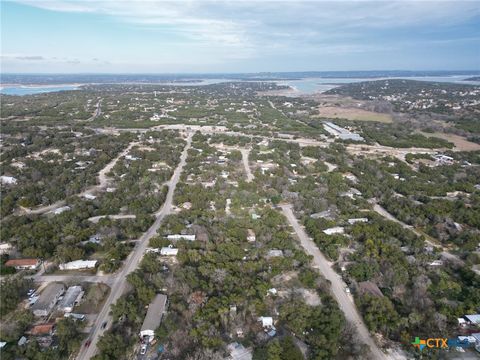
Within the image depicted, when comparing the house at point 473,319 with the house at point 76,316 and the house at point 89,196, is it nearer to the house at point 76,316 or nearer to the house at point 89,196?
the house at point 76,316

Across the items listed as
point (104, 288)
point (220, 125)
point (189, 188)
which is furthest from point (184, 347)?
point (220, 125)

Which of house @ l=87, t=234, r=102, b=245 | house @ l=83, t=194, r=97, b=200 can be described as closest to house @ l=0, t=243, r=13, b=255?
house @ l=87, t=234, r=102, b=245

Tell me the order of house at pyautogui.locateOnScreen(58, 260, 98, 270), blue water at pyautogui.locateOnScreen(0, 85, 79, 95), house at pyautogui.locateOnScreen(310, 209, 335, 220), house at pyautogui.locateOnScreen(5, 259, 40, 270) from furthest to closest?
blue water at pyautogui.locateOnScreen(0, 85, 79, 95), house at pyautogui.locateOnScreen(310, 209, 335, 220), house at pyautogui.locateOnScreen(58, 260, 98, 270), house at pyautogui.locateOnScreen(5, 259, 40, 270)

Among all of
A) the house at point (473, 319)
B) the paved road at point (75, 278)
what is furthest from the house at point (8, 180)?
the house at point (473, 319)

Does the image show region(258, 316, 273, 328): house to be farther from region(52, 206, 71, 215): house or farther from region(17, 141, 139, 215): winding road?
region(17, 141, 139, 215): winding road

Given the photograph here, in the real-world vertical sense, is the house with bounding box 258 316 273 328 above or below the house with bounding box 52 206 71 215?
below

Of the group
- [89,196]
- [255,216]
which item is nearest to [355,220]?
[255,216]
